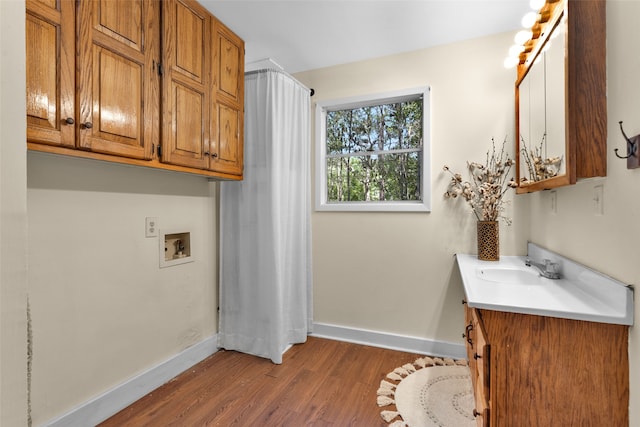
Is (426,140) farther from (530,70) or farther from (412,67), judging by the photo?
(530,70)

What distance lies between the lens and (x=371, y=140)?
9.20 feet

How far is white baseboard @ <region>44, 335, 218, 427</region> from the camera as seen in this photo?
1.56 meters

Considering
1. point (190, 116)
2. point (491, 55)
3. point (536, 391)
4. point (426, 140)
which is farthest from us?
point (426, 140)

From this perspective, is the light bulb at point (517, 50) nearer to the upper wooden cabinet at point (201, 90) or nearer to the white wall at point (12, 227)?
the upper wooden cabinet at point (201, 90)

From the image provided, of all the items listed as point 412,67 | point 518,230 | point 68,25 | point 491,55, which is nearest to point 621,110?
point 518,230

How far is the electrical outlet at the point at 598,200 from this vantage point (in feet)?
4.02

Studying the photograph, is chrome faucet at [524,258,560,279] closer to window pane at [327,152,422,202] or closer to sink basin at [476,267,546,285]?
sink basin at [476,267,546,285]

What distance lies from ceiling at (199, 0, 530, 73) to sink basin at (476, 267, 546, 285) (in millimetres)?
1678

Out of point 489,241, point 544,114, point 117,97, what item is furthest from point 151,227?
point 544,114

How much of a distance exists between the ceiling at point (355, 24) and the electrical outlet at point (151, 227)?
4.63 feet

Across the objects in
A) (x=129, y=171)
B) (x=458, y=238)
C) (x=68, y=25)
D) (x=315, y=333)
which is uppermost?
(x=68, y=25)

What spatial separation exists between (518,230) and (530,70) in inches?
41.6

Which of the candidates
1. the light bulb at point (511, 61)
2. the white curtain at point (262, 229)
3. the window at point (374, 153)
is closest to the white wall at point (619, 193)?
the light bulb at point (511, 61)

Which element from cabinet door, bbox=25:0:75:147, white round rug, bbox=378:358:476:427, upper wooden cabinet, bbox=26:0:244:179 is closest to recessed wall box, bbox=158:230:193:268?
upper wooden cabinet, bbox=26:0:244:179
